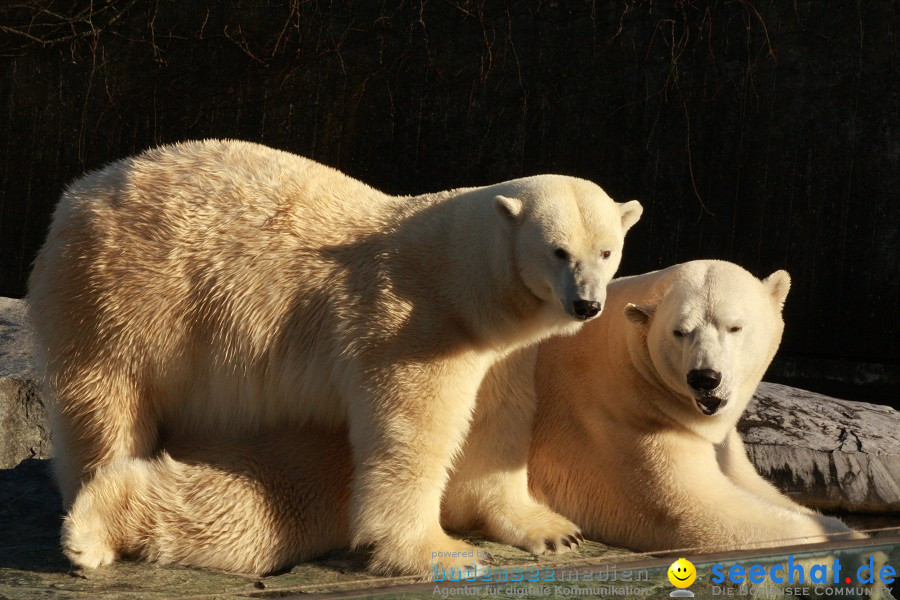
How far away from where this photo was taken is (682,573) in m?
2.90

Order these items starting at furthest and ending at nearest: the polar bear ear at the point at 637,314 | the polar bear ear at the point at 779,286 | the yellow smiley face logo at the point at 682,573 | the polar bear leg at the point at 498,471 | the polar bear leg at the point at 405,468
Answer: the polar bear ear at the point at 779,286 < the polar bear ear at the point at 637,314 < the polar bear leg at the point at 498,471 < the polar bear leg at the point at 405,468 < the yellow smiley face logo at the point at 682,573

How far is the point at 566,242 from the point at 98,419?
1749 millimetres

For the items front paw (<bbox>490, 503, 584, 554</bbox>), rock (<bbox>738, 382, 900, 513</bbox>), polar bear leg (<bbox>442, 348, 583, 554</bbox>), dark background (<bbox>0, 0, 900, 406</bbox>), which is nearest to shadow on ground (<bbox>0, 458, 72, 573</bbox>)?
polar bear leg (<bbox>442, 348, 583, 554</bbox>)

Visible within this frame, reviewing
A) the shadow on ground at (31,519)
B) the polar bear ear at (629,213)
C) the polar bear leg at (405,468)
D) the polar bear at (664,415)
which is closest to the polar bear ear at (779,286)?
the polar bear at (664,415)

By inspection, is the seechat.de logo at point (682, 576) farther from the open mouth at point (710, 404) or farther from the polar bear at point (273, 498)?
the open mouth at point (710, 404)

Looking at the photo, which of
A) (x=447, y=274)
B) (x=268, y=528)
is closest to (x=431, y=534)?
(x=268, y=528)

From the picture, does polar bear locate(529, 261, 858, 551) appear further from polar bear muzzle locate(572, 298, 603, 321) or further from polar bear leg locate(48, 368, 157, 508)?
polar bear leg locate(48, 368, 157, 508)

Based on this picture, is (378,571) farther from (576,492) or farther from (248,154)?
(248,154)

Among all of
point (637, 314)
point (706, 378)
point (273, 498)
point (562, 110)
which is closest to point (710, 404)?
point (706, 378)

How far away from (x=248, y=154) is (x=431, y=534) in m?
1.62

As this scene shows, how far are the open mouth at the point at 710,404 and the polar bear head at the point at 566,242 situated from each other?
575mm

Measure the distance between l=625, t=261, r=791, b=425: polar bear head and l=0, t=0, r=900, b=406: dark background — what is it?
368 centimetres

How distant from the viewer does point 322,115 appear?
8.02m

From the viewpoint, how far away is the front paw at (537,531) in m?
3.83
